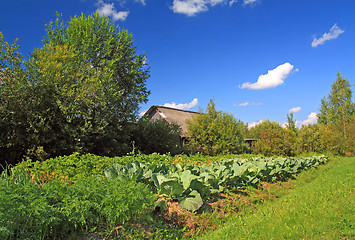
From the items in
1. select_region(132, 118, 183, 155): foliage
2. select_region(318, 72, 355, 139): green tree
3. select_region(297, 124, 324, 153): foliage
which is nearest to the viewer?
select_region(132, 118, 183, 155): foliage

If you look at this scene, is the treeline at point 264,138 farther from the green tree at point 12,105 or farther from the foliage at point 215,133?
the green tree at point 12,105

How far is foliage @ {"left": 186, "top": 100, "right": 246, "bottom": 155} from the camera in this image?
14.1m

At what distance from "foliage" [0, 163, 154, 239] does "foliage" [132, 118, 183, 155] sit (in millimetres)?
12020

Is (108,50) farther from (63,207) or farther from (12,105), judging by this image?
(63,207)

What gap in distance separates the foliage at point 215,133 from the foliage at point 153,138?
1490 mm

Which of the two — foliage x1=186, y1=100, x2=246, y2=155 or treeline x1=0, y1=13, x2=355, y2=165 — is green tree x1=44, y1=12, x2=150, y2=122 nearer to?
treeline x1=0, y1=13, x2=355, y2=165

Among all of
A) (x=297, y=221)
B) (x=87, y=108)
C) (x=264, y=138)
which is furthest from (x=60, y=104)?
(x=264, y=138)

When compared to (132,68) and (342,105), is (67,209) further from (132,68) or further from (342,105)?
(342,105)

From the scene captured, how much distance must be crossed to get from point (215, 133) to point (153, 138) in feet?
13.9

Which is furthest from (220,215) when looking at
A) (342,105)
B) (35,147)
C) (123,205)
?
(342,105)

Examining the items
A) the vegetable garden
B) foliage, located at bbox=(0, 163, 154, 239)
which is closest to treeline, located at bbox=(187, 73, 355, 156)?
the vegetable garden

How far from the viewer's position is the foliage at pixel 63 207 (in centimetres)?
243

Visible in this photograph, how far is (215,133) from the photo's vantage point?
47.0 ft

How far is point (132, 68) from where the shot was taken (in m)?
16.2
